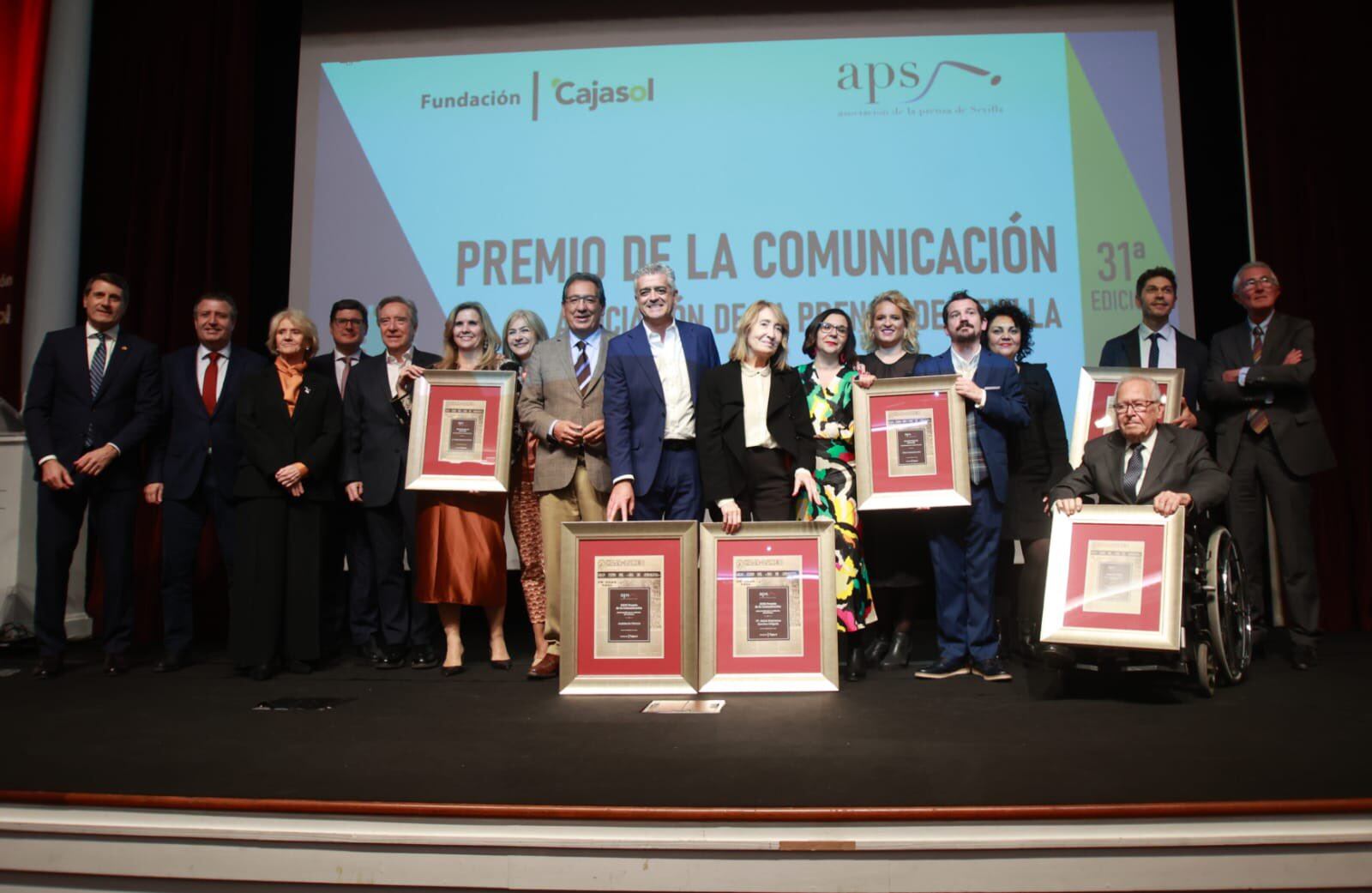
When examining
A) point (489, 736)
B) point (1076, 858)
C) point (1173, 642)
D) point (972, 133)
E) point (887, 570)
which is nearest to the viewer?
point (1076, 858)

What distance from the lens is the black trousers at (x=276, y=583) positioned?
3645mm

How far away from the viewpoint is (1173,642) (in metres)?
2.79

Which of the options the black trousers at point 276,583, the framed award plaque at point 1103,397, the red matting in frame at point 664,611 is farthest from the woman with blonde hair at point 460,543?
the framed award plaque at point 1103,397

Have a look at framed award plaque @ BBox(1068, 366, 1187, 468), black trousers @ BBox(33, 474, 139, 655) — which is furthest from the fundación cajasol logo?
black trousers @ BBox(33, 474, 139, 655)

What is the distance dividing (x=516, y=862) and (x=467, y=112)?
4402 millimetres

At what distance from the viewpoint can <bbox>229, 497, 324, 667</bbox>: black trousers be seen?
3.64 m

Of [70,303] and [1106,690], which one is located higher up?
[70,303]

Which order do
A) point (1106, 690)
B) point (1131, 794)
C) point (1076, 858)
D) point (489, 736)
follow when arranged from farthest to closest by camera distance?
1. point (1106, 690)
2. point (489, 736)
3. point (1131, 794)
4. point (1076, 858)

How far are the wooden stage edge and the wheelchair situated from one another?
3.25 ft

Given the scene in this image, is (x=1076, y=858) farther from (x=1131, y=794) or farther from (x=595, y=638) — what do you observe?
(x=595, y=638)

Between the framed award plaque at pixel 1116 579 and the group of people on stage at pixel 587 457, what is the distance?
19 centimetres

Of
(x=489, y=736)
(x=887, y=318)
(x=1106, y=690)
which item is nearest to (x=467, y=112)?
(x=887, y=318)

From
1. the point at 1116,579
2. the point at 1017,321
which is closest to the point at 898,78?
the point at 1017,321

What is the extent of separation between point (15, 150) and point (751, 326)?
184 inches
